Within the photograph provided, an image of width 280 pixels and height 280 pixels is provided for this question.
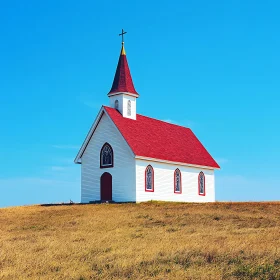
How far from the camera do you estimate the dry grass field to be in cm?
1522

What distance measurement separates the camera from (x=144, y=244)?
65.7ft

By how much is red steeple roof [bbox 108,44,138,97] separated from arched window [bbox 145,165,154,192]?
824cm

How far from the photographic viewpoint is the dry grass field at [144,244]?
1522 cm

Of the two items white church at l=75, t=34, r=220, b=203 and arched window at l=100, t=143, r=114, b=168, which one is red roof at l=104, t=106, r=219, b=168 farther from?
arched window at l=100, t=143, r=114, b=168

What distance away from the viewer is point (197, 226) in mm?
26859

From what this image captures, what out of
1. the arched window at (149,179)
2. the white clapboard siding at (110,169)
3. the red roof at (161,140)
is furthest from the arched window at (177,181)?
the white clapboard siding at (110,169)

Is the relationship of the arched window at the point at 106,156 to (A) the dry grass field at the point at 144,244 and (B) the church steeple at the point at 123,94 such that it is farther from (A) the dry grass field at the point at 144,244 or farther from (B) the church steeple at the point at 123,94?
(A) the dry grass field at the point at 144,244

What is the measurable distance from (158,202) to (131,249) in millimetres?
23029

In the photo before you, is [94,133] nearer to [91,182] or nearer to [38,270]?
Result: [91,182]

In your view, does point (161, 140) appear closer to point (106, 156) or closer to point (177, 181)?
point (177, 181)

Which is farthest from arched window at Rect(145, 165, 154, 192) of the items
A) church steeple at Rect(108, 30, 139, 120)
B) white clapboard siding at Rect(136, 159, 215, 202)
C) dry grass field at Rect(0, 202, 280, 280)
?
church steeple at Rect(108, 30, 139, 120)

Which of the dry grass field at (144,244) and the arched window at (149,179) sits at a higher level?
the arched window at (149,179)

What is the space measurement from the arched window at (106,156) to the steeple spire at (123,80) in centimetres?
586

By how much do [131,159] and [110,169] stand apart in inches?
105
